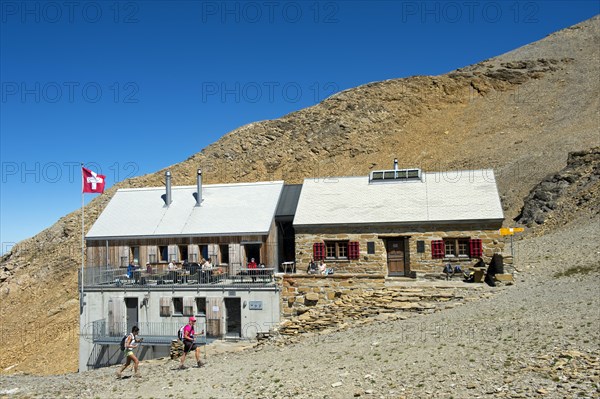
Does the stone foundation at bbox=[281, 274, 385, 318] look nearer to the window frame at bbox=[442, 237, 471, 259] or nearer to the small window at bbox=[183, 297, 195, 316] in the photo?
the small window at bbox=[183, 297, 195, 316]

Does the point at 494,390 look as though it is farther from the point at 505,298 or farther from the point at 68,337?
the point at 68,337

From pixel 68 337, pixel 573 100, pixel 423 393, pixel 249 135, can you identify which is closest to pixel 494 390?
pixel 423 393

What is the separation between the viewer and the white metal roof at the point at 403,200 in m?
24.0

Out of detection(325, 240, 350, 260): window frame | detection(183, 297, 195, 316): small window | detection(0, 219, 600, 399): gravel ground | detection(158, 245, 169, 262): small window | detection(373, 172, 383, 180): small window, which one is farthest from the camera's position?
detection(373, 172, 383, 180): small window

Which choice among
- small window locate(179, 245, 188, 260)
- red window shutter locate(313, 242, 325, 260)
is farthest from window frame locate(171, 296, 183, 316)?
red window shutter locate(313, 242, 325, 260)

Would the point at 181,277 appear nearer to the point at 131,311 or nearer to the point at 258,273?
the point at 131,311

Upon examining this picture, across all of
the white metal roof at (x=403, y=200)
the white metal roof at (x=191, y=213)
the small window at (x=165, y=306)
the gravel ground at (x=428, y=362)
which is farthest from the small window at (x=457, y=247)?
the small window at (x=165, y=306)

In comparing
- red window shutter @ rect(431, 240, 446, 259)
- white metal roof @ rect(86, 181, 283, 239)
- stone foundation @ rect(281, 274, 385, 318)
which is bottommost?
stone foundation @ rect(281, 274, 385, 318)

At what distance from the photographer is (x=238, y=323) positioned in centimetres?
2358

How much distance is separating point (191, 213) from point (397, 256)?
35.7 ft

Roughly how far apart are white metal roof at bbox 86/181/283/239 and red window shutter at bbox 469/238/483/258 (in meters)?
9.51

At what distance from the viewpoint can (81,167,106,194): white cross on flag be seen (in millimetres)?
25031

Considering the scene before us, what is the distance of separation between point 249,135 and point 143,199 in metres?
47.4

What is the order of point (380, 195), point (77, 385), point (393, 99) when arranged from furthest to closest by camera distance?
point (393, 99) < point (380, 195) < point (77, 385)
